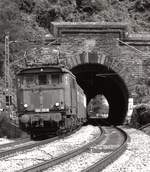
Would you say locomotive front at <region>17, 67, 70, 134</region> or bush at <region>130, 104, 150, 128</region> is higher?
locomotive front at <region>17, 67, 70, 134</region>

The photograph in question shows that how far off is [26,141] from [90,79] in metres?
27.1

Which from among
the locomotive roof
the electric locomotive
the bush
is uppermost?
the locomotive roof

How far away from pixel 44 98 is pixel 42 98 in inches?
3.5

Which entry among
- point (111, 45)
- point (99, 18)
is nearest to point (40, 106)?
point (111, 45)

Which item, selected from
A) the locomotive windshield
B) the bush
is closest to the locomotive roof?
the locomotive windshield

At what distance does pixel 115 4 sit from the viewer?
139ft

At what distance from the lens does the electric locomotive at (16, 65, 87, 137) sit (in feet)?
62.3

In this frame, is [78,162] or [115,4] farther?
[115,4]

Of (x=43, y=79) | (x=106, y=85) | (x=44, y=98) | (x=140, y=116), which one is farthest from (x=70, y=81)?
(x=106, y=85)

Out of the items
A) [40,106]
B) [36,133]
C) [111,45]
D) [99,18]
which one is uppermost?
[99,18]

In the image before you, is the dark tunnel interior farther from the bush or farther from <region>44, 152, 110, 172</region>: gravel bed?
<region>44, 152, 110, 172</region>: gravel bed

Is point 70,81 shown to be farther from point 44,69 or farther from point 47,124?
point 47,124

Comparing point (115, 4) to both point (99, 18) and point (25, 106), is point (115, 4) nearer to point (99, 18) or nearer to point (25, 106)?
point (99, 18)

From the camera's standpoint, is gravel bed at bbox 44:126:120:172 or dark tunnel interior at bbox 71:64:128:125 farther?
dark tunnel interior at bbox 71:64:128:125
